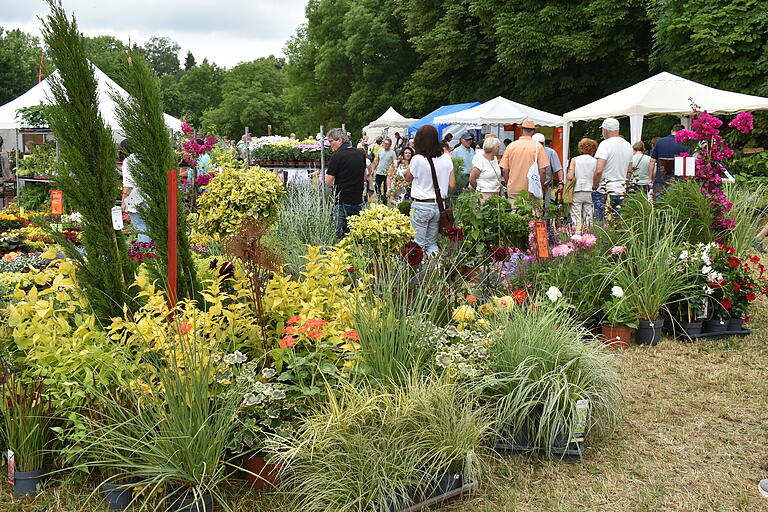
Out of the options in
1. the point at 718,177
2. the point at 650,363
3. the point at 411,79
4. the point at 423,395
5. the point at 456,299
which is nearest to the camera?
the point at 423,395

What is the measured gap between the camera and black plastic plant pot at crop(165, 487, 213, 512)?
2.87m

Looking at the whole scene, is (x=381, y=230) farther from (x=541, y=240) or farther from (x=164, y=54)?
(x=164, y=54)

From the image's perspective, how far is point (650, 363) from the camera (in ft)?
16.4

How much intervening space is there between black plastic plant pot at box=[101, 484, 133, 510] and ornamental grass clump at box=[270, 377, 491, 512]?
63 cm

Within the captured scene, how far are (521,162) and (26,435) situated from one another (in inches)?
248

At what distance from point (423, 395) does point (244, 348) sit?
1.03 metres

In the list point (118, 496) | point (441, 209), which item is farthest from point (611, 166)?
point (118, 496)

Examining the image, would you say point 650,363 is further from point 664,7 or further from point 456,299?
point 664,7

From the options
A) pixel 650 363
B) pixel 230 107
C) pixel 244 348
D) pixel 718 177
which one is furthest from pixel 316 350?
pixel 230 107

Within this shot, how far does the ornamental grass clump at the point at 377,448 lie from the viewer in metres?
2.87

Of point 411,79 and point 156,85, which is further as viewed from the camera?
point 411,79

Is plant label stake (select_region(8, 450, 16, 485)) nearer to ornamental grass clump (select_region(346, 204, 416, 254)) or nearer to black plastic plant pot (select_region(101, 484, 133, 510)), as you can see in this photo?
black plastic plant pot (select_region(101, 484, 133, 510))

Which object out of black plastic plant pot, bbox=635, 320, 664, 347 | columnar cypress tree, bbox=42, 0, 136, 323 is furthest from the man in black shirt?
columnar cypress tree, bbox=42, 0, 136, 323

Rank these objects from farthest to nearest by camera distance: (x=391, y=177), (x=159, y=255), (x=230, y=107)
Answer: (x=230, y=107) < (x=391, y=177) < (x=159, y=255)
